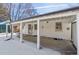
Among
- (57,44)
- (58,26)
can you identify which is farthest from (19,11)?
(57,44)

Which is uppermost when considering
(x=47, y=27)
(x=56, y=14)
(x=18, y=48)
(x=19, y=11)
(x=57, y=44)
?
(x=19, y=11)

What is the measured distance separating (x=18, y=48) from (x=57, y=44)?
1.40 m

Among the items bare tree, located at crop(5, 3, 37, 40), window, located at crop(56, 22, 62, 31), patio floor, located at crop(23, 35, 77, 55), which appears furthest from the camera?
window, located at crop(56, 22, 62, 31)

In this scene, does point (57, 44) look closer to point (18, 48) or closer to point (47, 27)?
point (47, 27)

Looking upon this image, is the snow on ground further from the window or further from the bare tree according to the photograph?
the window

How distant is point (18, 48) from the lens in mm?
6512

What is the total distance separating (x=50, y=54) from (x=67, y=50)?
649 millimetres

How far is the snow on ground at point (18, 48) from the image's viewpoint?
6227mm

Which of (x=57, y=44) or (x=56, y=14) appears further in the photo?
(x=57, y=44)

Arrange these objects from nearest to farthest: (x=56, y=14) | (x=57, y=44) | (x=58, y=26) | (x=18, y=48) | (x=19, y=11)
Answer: (x=56, y=14)
(x=19, y=11)
(x=18, y=48)
(x=57, y=44)
(x=58, y=26)

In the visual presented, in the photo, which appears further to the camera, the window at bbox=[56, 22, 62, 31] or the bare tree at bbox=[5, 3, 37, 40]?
the window at bbox=[56, 22, 62, 31]

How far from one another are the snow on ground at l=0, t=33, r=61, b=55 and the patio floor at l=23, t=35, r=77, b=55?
20 cm

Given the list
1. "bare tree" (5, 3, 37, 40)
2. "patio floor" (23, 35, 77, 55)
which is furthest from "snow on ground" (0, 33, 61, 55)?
"bare tree" (5, 3, 37, 40)

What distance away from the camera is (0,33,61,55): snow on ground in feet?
20.4
